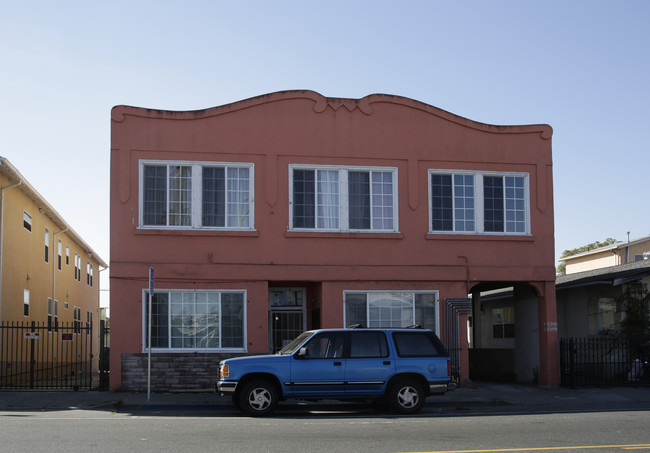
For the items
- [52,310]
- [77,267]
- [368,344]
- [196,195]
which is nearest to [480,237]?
[368,344]

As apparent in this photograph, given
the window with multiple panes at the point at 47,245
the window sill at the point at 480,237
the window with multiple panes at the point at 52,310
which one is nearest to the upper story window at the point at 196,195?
the window sill at the point at 480,237

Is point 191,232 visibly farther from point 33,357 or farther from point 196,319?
point 33,357

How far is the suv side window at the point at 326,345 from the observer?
1518 centimetres

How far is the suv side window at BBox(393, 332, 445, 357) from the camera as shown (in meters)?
15.5

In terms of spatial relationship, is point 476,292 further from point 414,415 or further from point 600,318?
point 414,415

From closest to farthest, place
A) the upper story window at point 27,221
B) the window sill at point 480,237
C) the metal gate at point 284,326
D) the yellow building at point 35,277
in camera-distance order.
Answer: the window sill at point 480,237
the metal gate at point 284,326
the yellow building at point 35,277
the upper story window at point 27,221

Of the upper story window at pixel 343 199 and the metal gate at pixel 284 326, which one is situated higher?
the upper story window at pixel 343 199

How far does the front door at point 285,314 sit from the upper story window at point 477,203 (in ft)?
13.5

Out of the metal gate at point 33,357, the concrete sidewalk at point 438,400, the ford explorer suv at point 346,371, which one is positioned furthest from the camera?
the metal gate at point 33,357

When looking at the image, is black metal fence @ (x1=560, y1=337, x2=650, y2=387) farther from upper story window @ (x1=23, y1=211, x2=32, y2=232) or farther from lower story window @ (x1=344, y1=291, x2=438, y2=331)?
upper story window @ (x1=23, y1=211, x2=32, y2=232)

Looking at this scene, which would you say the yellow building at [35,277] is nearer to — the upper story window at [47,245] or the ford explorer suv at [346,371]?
the upper story window at [47,245]

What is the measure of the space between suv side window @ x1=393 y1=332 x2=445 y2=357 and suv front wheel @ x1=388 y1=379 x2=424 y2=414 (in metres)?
0.57

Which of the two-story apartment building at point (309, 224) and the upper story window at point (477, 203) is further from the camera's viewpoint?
the upper story window at point (477, 203)

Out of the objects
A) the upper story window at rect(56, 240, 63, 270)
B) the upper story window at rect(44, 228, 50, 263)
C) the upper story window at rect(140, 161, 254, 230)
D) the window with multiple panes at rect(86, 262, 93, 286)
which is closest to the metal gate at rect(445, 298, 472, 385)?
the upper story window at rect(140, 161, 254, 230)
